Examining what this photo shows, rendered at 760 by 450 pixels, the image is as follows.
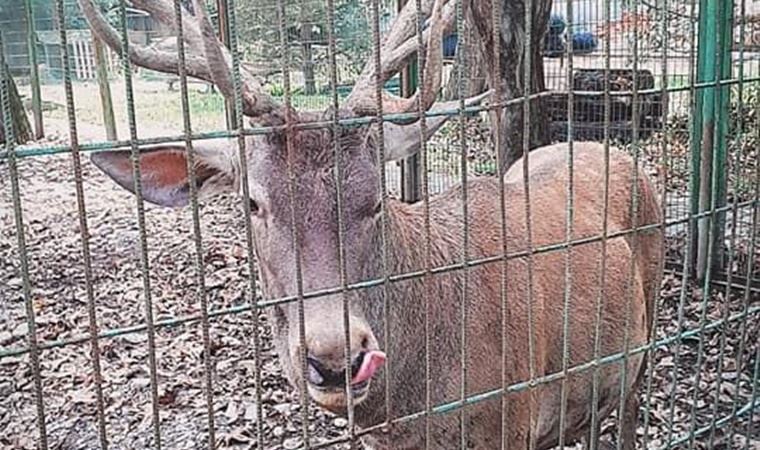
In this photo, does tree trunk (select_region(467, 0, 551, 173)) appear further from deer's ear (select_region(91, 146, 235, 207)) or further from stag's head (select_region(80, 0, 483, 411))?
deer's ear (select_region(91, 146, 235, 207))

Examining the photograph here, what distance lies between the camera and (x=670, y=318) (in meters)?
4.98

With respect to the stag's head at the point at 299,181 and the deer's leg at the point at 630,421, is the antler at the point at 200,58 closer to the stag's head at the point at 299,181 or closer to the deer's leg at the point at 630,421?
the stag's head at the point at 299,181

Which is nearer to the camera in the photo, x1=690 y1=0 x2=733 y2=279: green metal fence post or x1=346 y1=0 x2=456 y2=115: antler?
x1=346 y1=0 x2=456 y2=115: antler

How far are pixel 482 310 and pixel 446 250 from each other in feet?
0.81

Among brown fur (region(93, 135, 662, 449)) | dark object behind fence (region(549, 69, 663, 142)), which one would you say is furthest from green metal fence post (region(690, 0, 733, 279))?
brown fur (region(93, 135, 662, 449))

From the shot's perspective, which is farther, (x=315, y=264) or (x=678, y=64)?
(x=678, y=64)

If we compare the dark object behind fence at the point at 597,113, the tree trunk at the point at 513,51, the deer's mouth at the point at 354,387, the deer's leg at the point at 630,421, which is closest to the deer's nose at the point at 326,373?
the deer's mouth at the point at 354,387

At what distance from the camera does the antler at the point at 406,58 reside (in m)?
2.39

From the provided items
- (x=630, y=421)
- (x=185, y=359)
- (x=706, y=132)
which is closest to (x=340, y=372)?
(x=630, y=421)

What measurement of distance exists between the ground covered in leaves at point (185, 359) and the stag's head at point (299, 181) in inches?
28.1

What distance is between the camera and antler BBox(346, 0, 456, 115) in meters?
2.39

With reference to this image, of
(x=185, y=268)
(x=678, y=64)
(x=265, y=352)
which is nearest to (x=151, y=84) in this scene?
(x=185, y=268)

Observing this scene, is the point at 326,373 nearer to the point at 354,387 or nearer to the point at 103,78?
the point at 354,387

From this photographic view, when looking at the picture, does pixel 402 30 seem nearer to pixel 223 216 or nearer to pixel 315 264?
pixel 315 264
